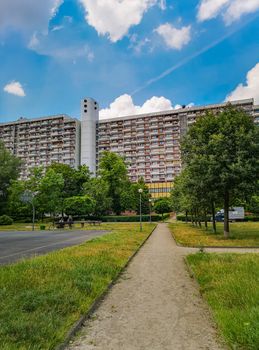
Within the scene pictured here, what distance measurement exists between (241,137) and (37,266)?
14.3 meters

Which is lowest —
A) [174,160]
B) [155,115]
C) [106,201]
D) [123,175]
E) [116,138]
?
[106,201]

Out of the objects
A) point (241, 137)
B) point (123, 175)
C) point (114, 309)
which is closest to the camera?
point (114, 309)

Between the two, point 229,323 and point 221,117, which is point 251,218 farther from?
point 229,323

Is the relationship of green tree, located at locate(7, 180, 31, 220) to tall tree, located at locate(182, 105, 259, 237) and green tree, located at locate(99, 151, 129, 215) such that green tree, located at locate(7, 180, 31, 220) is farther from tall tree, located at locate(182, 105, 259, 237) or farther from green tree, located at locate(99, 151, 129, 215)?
tall tree, located at locate(182, 105, 259, 237)

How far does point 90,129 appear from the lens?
121500 millimetres

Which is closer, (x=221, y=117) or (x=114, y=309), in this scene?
(x=114, y=309)

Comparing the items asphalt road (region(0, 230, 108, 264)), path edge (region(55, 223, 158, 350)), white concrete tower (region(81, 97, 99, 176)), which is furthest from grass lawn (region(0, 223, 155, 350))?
white concrete tower (region(81, 97, 99, 176))

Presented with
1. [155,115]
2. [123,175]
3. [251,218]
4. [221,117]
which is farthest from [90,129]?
[221,117]

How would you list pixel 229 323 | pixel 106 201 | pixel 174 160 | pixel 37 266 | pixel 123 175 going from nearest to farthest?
pixel 229 323 → pixel 37 266 → pixel 106 201 → pixel 123 175 → pixel 174 160

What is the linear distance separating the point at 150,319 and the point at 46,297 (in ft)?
5.79

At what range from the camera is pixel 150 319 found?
4.97 meters

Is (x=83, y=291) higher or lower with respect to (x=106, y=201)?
lower

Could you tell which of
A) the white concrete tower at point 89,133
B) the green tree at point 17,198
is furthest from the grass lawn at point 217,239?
the white concrete tower at point 89,133

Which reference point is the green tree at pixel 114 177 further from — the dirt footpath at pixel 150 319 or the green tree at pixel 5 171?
the dirt footpath at pixel 150 319
